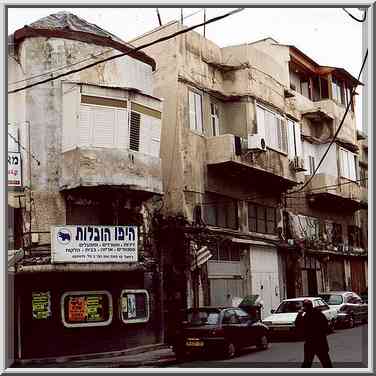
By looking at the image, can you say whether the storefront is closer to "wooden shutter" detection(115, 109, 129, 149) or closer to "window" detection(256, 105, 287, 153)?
"wooden shutter" detection(115, 109, 129, 149)

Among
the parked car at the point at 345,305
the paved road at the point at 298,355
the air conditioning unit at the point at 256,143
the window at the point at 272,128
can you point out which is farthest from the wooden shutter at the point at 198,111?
the paved road at the point at 298,355

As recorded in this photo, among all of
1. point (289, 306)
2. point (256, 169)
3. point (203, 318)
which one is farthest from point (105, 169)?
point (289, 306)

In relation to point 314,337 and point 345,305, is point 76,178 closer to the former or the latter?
point 314,337

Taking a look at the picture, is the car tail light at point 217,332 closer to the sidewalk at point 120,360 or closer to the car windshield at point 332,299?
the sidewalk at point 120,360

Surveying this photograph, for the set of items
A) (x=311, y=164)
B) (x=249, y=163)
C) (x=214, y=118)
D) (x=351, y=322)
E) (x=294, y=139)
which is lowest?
(x=351, y=322)

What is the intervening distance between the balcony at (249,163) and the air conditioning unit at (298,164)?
13 cm

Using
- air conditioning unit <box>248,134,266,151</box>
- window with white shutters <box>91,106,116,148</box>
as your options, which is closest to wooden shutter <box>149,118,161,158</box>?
window with white shutters <box>91,106,116,148</box>

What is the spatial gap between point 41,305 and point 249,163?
6640 millimetres

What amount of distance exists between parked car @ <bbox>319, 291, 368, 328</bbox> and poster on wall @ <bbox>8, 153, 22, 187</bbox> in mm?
7063

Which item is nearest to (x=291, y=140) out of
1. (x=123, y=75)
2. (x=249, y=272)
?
(x=249, y=272)

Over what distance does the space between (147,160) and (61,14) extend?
149 inches

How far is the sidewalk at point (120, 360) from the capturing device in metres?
12.0

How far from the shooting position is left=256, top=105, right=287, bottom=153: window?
17931 mm

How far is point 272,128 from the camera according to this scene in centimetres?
1814
